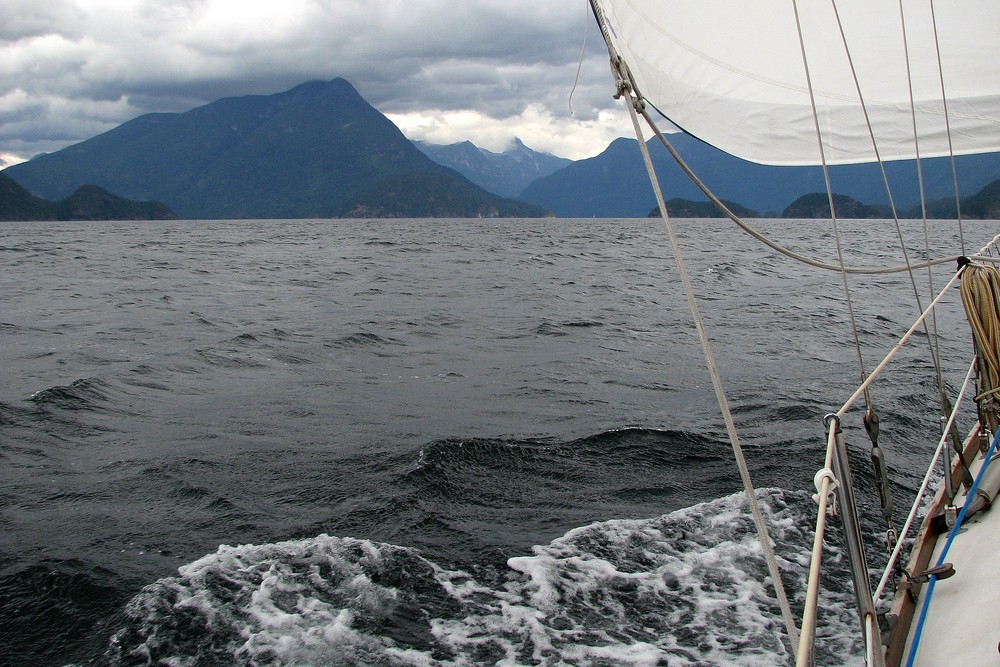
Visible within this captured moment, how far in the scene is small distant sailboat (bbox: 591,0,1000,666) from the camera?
2.95m

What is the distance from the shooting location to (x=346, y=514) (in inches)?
232

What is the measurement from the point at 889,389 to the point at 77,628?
9632mm

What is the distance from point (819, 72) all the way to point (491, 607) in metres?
4.00

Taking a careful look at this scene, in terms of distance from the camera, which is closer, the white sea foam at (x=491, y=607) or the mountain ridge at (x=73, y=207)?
the white sea foam at (x=491, y=607)

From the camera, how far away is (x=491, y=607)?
456 cm

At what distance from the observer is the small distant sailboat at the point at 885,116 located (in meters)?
2.95

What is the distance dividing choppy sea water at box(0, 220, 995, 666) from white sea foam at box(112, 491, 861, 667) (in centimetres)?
2

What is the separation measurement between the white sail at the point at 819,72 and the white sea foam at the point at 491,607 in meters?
2.84

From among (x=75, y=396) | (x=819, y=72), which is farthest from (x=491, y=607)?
(x=75, y=396)

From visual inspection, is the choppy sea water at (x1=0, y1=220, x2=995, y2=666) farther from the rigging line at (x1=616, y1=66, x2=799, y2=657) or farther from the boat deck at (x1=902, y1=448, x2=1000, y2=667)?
the rigging line at (x1=616, y1=66, x2=799, y2=657)

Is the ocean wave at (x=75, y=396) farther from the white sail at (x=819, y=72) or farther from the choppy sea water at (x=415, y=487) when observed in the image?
the white sail at (x=819, y=72)

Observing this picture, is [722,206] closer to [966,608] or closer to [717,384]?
[717,384]

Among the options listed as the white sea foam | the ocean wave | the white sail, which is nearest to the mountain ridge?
the ocean wave

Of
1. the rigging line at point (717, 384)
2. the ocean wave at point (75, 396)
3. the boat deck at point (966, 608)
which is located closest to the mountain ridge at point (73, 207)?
the ocean wave at point (75, 396)
